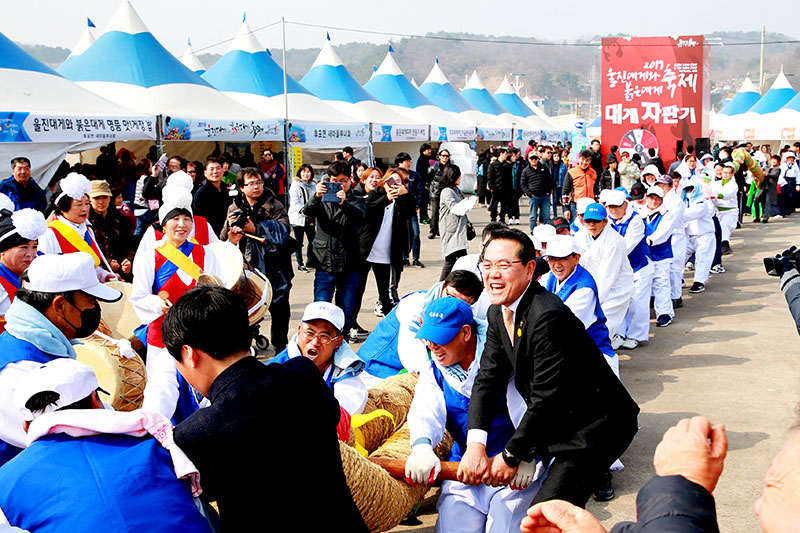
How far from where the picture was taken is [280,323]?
675 cm

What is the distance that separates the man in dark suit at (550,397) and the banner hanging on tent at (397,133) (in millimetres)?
16365

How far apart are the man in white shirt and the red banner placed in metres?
10.1

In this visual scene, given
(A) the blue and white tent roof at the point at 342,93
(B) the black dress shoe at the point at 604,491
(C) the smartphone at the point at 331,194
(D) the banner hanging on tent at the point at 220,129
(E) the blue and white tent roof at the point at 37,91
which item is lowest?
(B) the black dress shoe at the point at 604,491

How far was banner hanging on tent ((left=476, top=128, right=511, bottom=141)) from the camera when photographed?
25.5 metres

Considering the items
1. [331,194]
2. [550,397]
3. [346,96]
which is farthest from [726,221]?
[550,397]

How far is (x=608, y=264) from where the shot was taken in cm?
620

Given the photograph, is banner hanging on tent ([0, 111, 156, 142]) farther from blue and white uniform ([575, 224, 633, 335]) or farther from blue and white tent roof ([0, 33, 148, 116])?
blue and white uniform ([575, 224, 633, 335])

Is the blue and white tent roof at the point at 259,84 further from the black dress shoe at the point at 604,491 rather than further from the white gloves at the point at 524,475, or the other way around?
the white gloves at the point at 524,475

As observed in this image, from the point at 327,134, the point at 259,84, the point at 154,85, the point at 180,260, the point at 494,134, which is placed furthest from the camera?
the point at 494,134

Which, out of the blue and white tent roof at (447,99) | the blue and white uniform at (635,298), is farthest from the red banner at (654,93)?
→ the blue and white tent roof at (447,99)

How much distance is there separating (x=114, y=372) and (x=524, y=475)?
2116mm

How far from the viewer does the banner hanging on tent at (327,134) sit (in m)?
16.0

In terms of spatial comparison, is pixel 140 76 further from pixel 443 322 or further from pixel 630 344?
pixel 443 322

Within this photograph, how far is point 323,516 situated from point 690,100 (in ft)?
50.0
